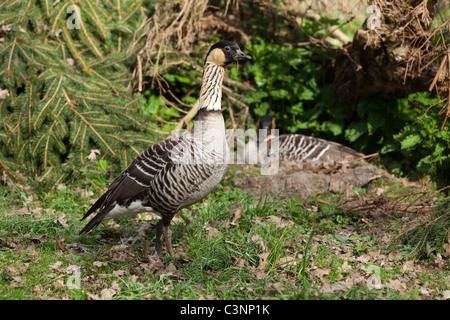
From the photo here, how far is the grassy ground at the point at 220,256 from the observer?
4.12 m

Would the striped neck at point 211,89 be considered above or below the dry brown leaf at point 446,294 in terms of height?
above

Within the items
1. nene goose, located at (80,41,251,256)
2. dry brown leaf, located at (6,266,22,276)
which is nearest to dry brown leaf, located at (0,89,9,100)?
nene goose, located at (80,41,251,256)

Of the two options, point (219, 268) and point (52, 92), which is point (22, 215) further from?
point (219, 268)

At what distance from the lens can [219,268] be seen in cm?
457

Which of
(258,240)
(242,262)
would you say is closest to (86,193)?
(258,240)

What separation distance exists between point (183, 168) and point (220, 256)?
0.94m

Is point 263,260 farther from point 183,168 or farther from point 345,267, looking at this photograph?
point 183,168

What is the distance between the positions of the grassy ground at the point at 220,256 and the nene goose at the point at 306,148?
5.46 ft

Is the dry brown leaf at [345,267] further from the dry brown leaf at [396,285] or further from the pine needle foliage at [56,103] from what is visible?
the pine needle foliage at [56,103]

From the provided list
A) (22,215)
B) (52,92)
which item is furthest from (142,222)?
(52,92)

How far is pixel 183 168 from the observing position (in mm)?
4645

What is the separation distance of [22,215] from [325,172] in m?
4.48

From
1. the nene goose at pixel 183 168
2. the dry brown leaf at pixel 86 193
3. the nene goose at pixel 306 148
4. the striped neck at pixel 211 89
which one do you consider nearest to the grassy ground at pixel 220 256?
the dry brown leaf at pixel 86 193
